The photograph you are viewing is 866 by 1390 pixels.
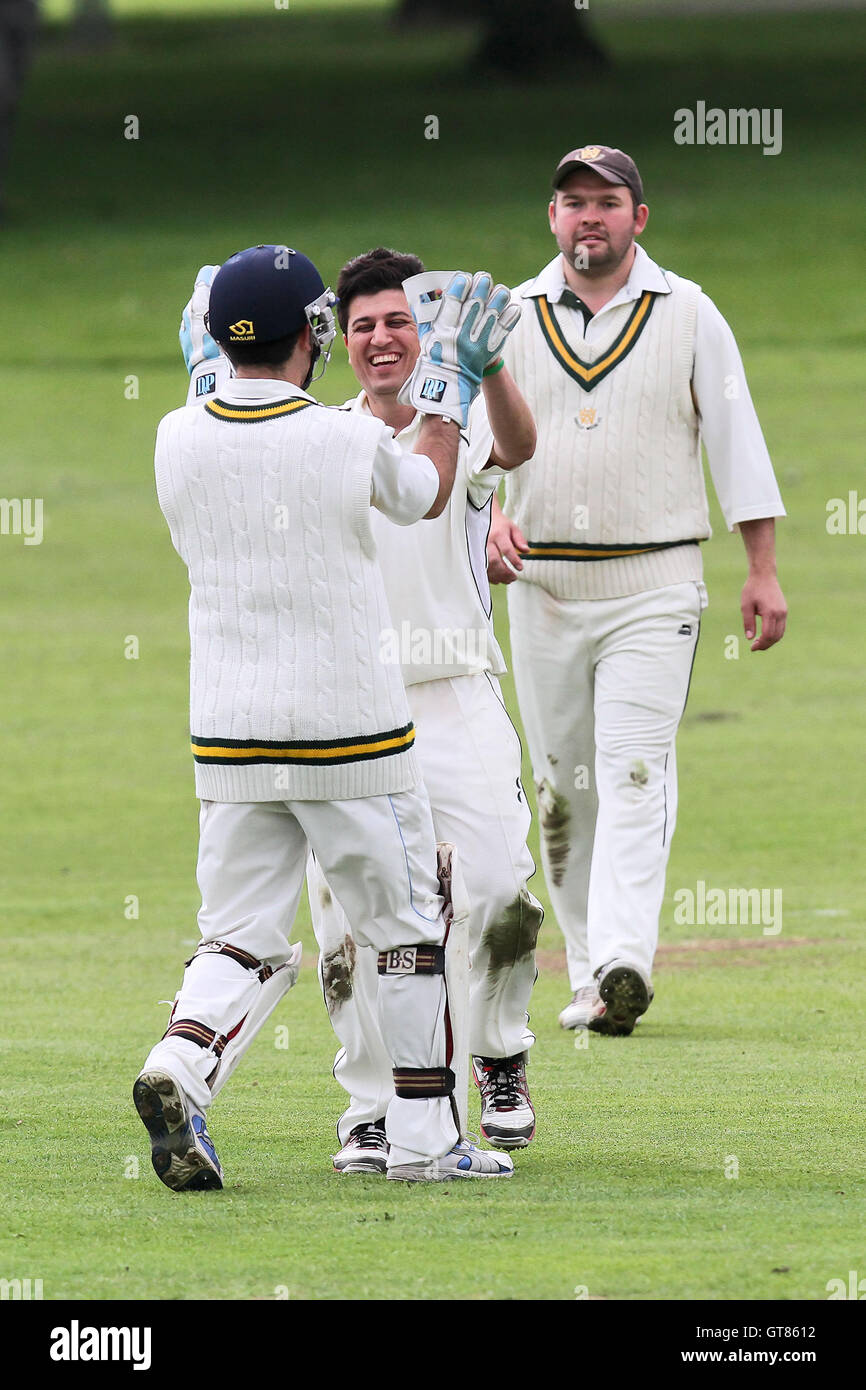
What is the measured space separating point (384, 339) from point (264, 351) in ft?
2.35

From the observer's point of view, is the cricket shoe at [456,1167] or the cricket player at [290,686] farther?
the cricket shoe at [456,1167]

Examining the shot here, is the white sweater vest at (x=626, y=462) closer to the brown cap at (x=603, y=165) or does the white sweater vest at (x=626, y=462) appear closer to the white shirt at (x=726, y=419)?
the white shirt at (x=726, y=419)

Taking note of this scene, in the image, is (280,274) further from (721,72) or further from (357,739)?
(721,72)

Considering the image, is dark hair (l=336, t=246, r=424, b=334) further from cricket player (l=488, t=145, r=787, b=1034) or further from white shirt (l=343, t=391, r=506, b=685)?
cricket player (l=488, t=145, r=787, b=1034)

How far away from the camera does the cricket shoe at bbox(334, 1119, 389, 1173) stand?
236 inches

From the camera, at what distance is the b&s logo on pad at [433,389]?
5.80 meters

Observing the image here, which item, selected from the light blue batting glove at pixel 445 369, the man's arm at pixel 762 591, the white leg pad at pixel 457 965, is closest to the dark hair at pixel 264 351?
the light blue batting glove at pixel 445 369

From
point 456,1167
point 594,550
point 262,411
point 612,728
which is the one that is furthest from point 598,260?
point 456,1167

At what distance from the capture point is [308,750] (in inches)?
219

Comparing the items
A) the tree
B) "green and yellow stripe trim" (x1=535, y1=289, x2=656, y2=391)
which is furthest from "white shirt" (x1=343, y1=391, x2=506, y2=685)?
the tree

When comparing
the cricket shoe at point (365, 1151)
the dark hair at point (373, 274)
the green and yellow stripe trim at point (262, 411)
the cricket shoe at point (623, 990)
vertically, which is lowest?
the cricket shoe at point (365, 1151)

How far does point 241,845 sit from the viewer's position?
18.7 feet

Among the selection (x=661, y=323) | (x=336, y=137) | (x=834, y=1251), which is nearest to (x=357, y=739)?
(x=834, y=1251)

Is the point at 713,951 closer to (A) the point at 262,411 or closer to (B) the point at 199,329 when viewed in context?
(B) the point at 199,329
